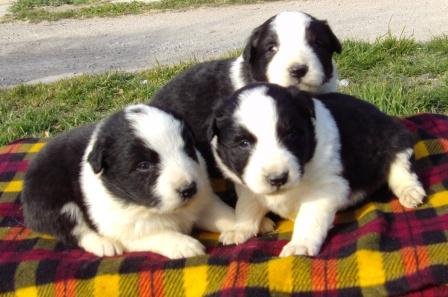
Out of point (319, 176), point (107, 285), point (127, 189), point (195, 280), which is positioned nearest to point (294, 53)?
point (319, 176)

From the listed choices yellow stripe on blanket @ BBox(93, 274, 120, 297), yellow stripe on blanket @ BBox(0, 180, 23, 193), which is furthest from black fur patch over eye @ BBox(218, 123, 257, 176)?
yellow stripe on blanket @ BBox(0, 180, 23, 193)

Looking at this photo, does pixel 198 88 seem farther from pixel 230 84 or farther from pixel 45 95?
pixel 45 95

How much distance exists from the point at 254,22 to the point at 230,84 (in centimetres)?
762

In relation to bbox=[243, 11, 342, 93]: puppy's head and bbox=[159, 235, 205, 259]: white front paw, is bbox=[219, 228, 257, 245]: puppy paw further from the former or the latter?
bbox=[243, 11, 342, 93]: puppy's head

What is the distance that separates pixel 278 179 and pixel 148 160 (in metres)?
0.79

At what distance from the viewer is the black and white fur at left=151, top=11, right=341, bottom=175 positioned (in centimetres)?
480

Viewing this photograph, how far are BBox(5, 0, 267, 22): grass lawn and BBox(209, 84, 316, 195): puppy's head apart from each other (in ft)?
36.6

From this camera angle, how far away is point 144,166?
388 cm

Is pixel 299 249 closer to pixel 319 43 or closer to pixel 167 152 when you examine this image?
pixel 167 152

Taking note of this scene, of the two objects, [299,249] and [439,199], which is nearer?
[299,249]

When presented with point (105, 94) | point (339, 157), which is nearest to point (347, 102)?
point (339, 157)

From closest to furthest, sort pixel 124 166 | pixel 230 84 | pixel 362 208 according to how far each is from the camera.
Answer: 1. pixel 124 166
2. pixel 362 208
3. pixel 230 84

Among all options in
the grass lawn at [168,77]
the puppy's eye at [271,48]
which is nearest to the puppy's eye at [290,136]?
the puppy's eye at [271,48]

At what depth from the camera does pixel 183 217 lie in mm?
4336
